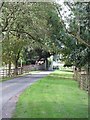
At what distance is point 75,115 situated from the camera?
38.5 feet

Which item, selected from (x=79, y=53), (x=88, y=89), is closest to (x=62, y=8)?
(x=79, y=53)

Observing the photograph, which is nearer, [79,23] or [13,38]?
[79,23]

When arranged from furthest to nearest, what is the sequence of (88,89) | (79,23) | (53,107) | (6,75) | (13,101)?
(6,75) → (88,89) → (13,101) → (53,107) → (79,23)

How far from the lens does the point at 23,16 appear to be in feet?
70.7

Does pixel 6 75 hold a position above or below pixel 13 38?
below

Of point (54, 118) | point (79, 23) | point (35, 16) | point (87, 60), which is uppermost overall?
point (35, 16)

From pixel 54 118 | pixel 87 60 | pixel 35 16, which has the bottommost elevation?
pixel 54 118

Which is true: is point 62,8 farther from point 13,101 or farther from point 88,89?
point 88,89

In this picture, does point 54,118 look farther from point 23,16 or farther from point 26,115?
point 23,16

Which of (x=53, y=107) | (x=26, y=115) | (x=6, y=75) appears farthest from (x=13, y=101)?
(x=6, y=75)

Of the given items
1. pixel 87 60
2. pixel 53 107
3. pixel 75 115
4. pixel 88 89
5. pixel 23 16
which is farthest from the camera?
pixel 23 16

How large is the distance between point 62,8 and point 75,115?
3.55 m

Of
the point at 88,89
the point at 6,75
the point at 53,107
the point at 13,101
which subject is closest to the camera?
the point at 53,107

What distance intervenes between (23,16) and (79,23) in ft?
39.5
